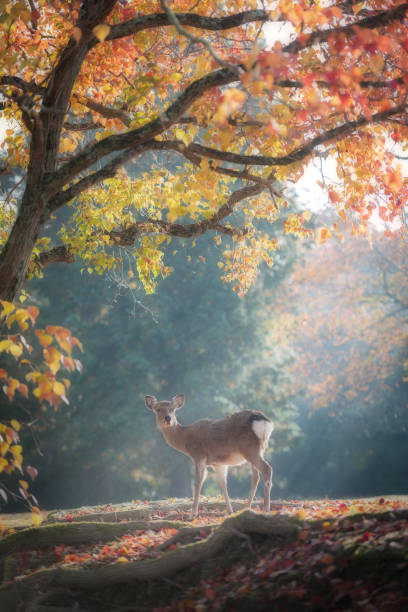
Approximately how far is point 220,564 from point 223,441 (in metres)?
3.66

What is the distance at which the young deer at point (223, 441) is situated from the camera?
29.3 ft

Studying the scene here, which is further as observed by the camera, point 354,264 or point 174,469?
point 354,264

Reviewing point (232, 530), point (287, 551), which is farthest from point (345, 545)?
point (232, 530)

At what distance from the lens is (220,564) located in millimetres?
5758

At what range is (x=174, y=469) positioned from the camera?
866 inches

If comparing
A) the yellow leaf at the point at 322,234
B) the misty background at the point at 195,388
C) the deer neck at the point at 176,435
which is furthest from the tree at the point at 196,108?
the misty background at the point at 195,388

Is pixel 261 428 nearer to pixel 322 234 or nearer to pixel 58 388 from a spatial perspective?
pixel 322 234

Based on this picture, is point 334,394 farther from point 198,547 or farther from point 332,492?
point 198,547

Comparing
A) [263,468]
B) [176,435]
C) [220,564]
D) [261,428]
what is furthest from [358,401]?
[220,564]

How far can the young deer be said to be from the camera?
352 inches

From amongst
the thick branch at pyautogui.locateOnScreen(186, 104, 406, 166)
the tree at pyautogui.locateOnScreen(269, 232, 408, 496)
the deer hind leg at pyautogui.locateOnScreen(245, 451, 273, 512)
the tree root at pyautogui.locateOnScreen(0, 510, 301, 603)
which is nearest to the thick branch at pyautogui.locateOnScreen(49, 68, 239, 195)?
the thick branch at pyautogui.locateOnScreen(186, 104, 406, 166)

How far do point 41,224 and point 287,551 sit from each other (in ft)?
13.7

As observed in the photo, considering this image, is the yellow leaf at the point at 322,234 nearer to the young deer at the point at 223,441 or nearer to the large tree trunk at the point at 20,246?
the large tree trunk at the point at 20,246

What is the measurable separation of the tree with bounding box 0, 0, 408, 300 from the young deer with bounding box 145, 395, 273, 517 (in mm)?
2574
